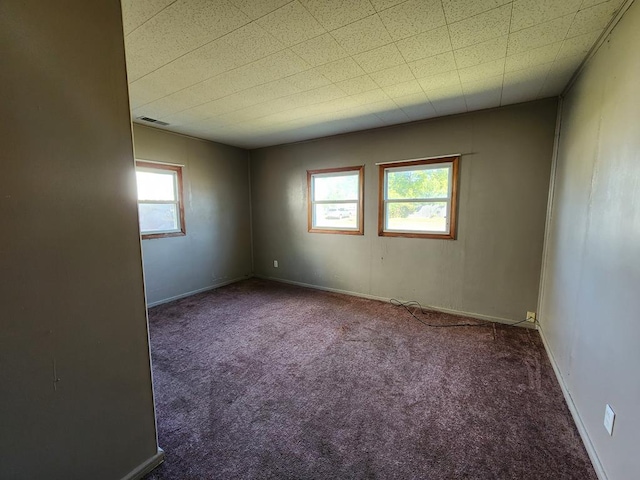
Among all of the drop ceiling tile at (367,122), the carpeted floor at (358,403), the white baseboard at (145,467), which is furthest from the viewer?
the drop ceiling tile at (367,122)

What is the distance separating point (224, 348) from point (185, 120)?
2.87m

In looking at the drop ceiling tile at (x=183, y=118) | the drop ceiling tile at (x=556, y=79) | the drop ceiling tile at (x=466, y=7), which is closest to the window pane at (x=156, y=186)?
the drop ceiling tile at (x=183, y=118)

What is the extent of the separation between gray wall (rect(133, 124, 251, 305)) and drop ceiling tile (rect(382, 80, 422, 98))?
3.20 meters

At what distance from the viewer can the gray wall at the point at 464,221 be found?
3.06m

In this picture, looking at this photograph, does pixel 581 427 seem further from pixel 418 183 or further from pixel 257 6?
pixel 257 6

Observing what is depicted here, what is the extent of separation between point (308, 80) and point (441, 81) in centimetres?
120

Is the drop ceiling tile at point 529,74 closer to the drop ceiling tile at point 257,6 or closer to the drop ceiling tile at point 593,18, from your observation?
the drop ceiling tile at point 593,18

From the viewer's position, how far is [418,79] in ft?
7.96

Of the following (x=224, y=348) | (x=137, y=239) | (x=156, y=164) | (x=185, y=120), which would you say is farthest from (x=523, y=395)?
(x=156, y=164)

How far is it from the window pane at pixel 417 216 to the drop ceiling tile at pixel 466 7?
2278mm

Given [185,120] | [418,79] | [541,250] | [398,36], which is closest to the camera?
[398,36]

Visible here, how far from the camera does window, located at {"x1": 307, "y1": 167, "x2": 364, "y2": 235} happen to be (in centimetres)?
423

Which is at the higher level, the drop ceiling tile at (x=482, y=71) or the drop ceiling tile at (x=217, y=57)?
the drop ceiling tile at (x=482, y=71)

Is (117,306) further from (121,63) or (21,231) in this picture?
(121,63)
